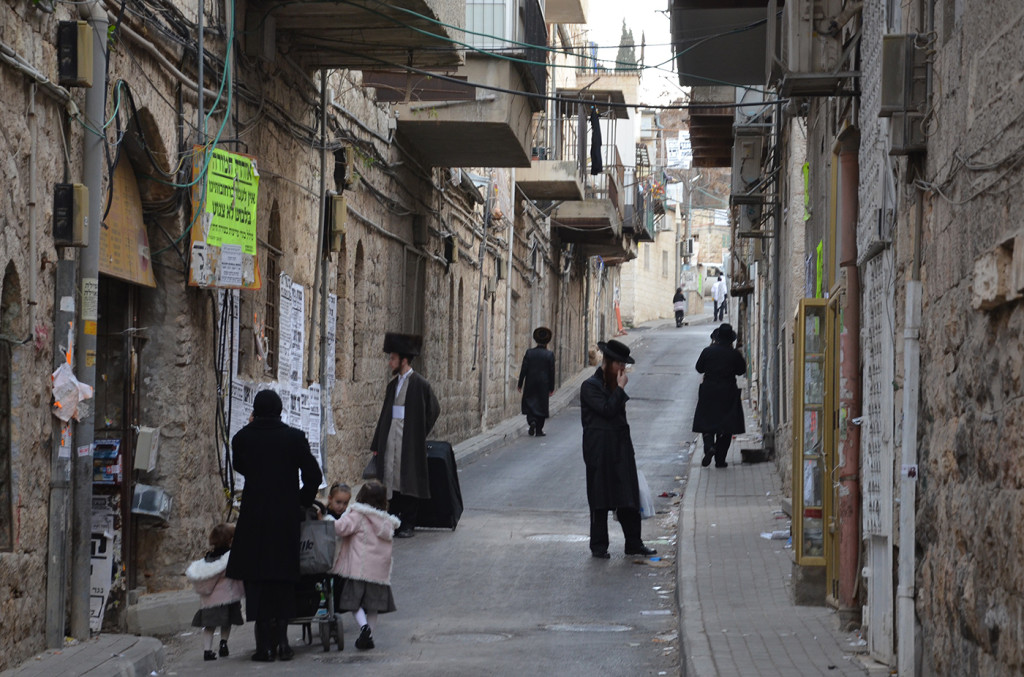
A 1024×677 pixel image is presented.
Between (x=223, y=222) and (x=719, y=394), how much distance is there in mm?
8525

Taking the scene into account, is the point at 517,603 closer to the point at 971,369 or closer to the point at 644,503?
the point at 644,503

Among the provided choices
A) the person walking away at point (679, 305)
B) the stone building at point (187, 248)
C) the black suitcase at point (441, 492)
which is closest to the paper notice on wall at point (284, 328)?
the stone building at point (187, 248)

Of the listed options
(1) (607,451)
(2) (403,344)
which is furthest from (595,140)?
(1) (607,451)

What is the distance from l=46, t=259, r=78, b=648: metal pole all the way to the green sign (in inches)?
86.9

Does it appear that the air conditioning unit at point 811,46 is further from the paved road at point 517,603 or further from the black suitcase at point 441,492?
the black suitcase at point 441,492

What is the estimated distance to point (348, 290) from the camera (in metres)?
15.2

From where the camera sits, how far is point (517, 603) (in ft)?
31.4

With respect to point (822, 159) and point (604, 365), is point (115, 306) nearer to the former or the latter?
point (604, 365)

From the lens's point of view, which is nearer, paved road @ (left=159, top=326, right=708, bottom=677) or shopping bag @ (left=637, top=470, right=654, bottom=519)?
paved road @ (left=159, top=326, right=708, bottom=677)

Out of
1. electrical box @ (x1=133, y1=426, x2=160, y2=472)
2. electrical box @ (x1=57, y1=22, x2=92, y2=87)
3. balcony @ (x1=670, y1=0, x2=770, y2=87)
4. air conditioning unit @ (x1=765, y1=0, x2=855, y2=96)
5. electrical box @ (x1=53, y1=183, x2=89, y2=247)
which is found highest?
balcony @ (x1=670, y1=0, x2=770, y2=87)

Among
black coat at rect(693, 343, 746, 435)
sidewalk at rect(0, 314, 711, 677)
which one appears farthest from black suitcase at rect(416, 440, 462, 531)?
black coat at rect(693, 343, 746, 435)

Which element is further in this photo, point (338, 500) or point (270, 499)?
point (338, 500)

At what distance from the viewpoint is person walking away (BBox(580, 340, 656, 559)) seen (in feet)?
37.0

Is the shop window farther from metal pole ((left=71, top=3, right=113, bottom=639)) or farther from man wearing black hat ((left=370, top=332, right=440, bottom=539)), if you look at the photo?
man wearing black hat ((left=370, top=332, right=440, bottom=539))
